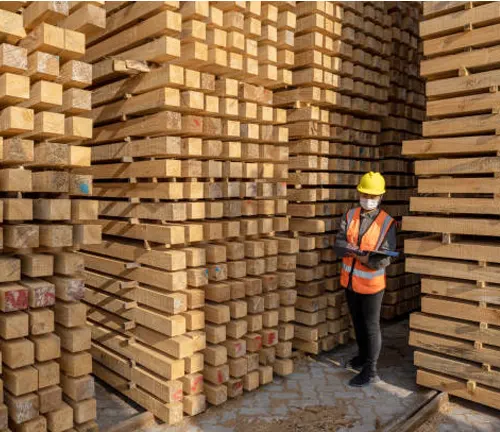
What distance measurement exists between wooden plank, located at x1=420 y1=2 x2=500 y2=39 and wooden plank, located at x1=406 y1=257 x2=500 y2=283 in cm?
221

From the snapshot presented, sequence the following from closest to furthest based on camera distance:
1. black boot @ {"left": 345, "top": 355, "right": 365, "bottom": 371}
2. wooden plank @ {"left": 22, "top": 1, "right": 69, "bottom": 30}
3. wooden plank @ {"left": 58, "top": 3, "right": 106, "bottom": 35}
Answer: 1. wooden plank @ {"left": 22, "top": 1, "right": 69, "bottom": 30}
2. wooden plank @ {"left": 58, "top": 3, "right": 106, "bottom": 35}
3. black boot @ {"left": 345, "top": 355, "right": 365, "bottom": 371}

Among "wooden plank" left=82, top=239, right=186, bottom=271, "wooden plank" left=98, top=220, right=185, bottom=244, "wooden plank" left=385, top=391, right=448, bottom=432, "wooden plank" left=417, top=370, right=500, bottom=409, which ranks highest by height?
"wooden plank" left=98, top=220, right=185, bottom=244

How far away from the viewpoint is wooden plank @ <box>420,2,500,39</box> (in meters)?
4.45

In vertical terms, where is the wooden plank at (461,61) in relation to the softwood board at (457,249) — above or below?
above

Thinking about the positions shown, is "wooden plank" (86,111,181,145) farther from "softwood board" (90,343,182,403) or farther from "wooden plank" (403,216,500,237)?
"wooden plank" (403,216,500,237)

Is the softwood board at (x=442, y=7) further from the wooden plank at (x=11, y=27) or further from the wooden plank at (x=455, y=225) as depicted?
the wooden plank at (x=11, y=27)

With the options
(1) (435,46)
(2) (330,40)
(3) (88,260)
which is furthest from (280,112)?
(3) (88,260)

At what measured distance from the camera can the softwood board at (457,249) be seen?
4539 millimetres

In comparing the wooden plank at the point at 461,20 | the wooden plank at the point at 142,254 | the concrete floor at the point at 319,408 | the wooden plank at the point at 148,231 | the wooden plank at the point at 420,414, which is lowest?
the concrete floor at the point at 319,408

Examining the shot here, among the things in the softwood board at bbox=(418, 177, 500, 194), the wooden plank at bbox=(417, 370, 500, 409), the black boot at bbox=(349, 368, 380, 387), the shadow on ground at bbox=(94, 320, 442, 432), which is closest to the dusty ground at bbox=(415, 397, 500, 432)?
the wooden plank at bbox=(417, 370, 500, 409)

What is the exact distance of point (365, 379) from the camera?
5.31 metres

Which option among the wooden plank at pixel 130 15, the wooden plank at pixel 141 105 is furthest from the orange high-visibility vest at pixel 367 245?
the wooden plank at pixel 130 15

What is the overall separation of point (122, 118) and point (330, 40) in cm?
265

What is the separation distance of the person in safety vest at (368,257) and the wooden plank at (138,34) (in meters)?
2.46
